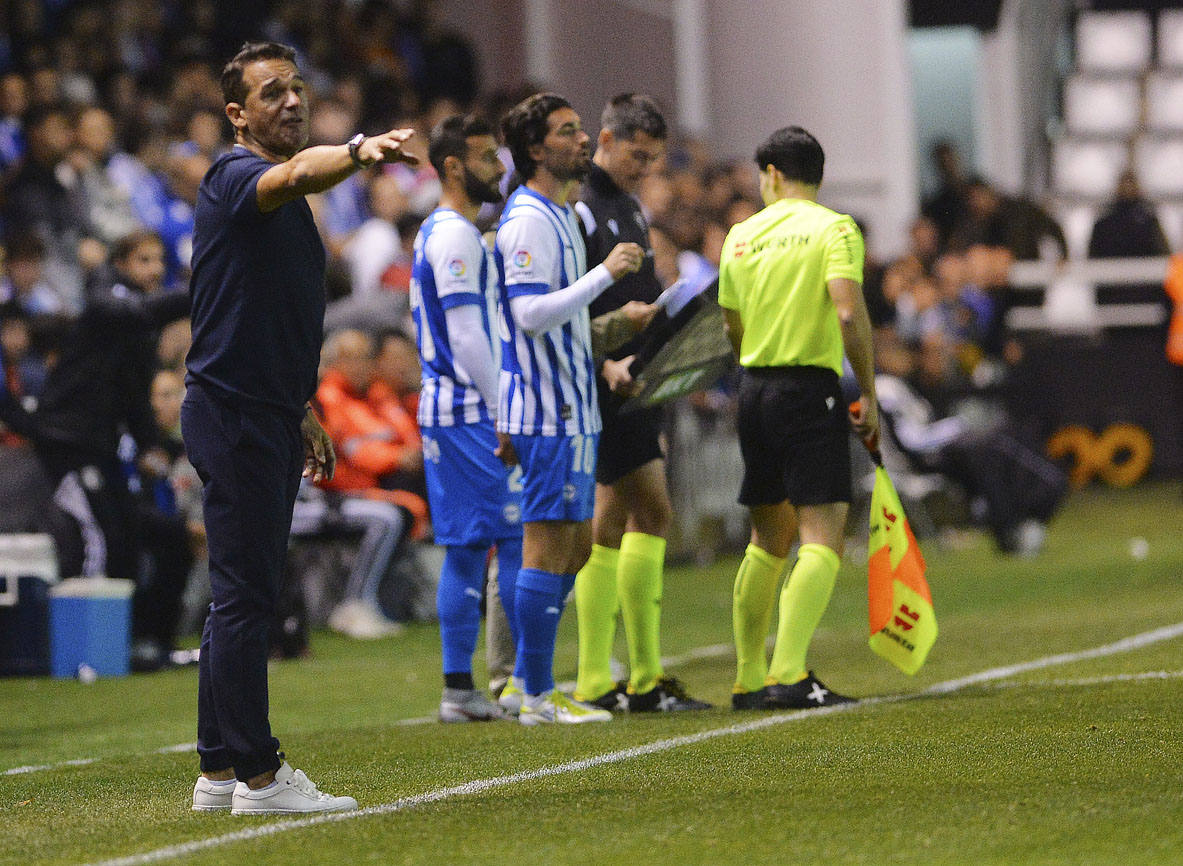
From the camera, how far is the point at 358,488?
1212 centimetres

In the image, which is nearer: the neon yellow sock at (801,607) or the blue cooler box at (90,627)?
the neon yellow sock at (801,607)

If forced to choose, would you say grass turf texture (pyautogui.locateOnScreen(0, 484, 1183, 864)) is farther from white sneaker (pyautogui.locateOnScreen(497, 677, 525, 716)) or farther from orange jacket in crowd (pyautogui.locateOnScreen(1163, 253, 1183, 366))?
orange jacket in crowd (pyautogui.locateOnScreen(1163, 253, 1183, 366))

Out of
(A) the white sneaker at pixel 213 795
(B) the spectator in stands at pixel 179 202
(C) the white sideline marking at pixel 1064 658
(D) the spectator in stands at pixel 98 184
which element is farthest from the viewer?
(B) the spectator in stands at pixel 179 202

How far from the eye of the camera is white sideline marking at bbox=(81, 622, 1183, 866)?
191 inches

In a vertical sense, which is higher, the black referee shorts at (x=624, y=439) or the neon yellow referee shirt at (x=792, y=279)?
the neon yellow referee shirt at (x=792, y=279)

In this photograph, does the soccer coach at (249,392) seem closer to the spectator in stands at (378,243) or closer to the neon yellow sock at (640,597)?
the neon yellow sock at (640,597)

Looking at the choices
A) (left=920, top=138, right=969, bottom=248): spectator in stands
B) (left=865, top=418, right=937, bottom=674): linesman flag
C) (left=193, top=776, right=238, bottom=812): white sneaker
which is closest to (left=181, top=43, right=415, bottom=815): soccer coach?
(left=193, top=776, right=238, bottom=812): white sneaker

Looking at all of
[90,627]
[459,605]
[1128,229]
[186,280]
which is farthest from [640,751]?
[1128,229]

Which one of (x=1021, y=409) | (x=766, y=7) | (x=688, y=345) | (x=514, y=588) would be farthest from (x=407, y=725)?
(x=766, y=7)

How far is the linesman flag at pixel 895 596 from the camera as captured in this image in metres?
7.21

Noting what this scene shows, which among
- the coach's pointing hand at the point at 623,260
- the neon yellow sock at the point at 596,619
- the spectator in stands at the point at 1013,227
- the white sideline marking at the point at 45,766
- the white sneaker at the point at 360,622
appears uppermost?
the coach's pointing hand at the point at 623,260

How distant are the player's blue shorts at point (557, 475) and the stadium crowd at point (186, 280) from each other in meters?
1.41

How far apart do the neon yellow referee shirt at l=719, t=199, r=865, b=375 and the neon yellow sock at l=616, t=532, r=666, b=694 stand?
833mm

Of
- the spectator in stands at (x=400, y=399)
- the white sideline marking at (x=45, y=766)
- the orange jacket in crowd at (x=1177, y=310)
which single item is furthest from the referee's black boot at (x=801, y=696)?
the orange jacket in crowd at (x=1177, y=310)
